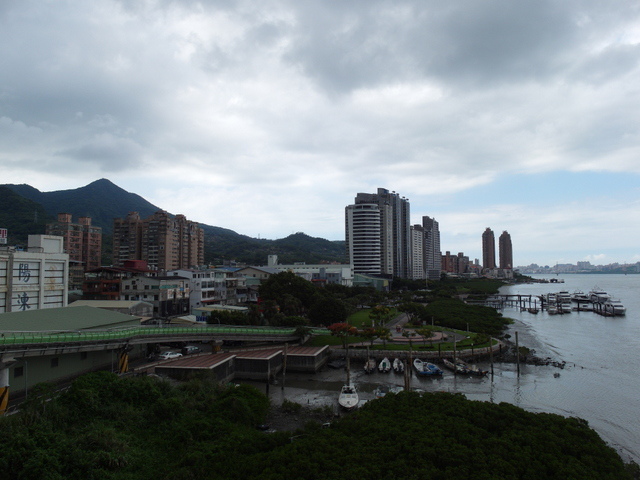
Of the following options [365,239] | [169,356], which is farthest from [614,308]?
[169,356]

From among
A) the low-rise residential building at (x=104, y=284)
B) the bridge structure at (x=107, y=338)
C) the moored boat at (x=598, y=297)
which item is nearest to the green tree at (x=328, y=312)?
the bridge structure at (x=107, y=338)

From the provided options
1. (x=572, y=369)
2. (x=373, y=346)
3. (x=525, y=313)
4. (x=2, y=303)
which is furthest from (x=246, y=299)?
(x=525, y=313)

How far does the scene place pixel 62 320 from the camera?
3647cm

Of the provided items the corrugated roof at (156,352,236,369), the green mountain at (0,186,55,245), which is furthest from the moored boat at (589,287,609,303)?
the green mountain at (0,186,55,245)

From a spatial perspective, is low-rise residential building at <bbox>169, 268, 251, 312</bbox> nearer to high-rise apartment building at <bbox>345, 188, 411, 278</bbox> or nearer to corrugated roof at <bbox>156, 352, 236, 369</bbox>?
corrugated roof at <bbox>156, 352, 236, 369</bbox>

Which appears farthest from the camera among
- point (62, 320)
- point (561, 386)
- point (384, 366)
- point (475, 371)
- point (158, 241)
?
point (158, 241)

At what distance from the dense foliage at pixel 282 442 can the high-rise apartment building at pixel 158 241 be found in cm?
12183

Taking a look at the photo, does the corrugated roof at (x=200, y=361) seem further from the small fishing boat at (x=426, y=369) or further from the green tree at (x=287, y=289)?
the green tree at (x=287, y=289)

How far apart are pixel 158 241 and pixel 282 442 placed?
5219 inches

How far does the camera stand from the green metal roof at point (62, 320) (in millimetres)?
32219

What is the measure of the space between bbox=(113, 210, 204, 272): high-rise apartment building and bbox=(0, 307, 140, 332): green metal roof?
10136 centimetres

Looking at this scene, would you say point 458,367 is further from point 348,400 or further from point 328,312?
point 328,312

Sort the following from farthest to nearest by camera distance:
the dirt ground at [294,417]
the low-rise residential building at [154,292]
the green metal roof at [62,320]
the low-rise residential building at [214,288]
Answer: the low-rise residential building at [214,288] < the low-rise residential building at [154,292] < the green metal roof at [62,320] < the dirt ground at [294,417]

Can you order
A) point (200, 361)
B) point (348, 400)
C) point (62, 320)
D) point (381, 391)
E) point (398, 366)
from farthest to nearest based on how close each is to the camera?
point (398, 366)
point (200, 361)
point (381, 391)
point (62, 320)
point (348, 400)
